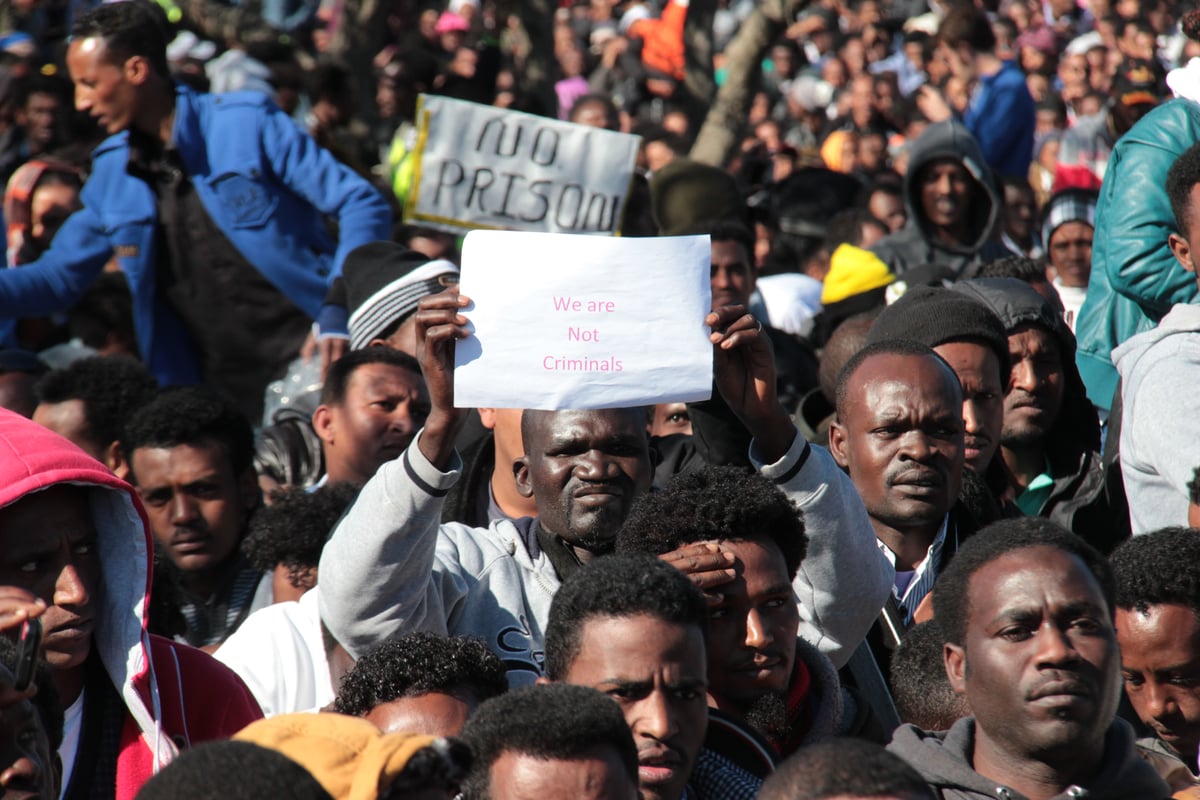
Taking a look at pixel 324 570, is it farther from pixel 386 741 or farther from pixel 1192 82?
pixel 1192 82

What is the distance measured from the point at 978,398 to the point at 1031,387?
57cm

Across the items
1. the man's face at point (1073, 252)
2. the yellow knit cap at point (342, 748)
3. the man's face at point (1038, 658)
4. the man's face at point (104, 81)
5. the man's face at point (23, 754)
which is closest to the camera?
the yellow knit cap at point (342, 748)

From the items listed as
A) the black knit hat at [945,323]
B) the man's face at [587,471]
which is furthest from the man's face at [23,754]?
the black knit hat at [945,323]

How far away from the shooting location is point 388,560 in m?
4.24

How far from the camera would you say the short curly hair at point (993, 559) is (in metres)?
3.85

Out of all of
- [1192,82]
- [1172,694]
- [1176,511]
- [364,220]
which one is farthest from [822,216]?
[1172,694]

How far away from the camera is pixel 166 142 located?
7801 millimetres

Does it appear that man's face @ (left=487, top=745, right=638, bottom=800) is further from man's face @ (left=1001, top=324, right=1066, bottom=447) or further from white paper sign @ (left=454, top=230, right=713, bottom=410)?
man's face @ (left=1001, top=324, right=1066, bottom=447)

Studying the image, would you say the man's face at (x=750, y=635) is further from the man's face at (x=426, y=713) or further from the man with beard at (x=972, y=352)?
the man with beard at (x=972, y=352)

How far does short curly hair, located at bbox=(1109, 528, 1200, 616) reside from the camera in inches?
176

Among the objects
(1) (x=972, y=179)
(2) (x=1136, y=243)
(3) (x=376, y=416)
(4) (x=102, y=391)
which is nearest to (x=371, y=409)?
(3) (x=376, y=416)

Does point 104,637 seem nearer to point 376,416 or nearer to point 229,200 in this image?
point 376,416

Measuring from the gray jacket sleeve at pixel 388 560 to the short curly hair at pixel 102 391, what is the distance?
8.85 feet

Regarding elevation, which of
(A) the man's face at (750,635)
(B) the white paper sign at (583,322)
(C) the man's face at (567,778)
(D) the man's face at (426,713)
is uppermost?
(B) the white paper sign at (583,322)
